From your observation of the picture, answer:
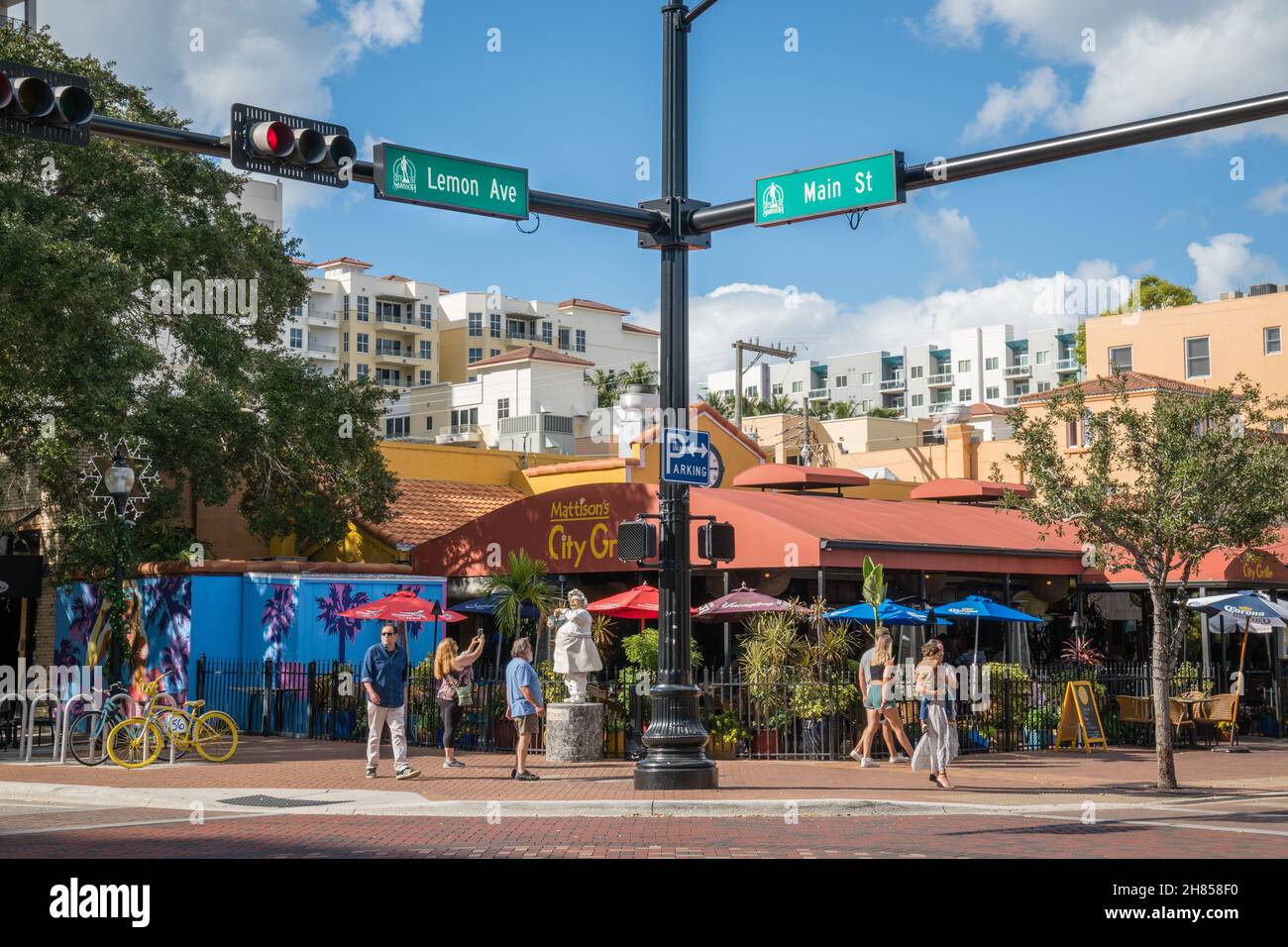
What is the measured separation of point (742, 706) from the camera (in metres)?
21.2

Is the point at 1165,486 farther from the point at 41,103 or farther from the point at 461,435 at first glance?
the point at 461,435

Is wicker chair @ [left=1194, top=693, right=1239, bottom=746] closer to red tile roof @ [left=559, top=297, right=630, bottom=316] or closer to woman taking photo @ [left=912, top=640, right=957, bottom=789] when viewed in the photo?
woman taking photo @ [left=912, top=640, right=957, bottom=789]

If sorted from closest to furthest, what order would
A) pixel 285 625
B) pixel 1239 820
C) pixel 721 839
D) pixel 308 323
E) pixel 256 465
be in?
pixel 721 839, pixel 1239 820, pixel 285 625, pixel 256 465, pixel 308 323

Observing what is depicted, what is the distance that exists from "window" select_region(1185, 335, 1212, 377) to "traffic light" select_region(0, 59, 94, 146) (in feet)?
158

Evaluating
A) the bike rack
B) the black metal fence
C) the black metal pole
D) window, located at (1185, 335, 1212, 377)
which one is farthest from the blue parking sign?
window, located at (1185, 335, 1212, 377)

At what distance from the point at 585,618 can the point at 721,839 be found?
7.69m

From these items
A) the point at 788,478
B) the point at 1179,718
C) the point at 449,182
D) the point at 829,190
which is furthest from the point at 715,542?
the point at 788,478

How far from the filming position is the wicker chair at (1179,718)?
2308 cm

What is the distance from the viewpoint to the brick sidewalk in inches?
640

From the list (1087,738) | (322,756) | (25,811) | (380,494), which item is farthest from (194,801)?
(380,494)

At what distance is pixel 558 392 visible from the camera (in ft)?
281

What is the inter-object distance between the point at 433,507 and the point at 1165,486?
20.2 metres

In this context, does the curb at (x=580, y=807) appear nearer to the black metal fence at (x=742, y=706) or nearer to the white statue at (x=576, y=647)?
the white statue at (x=576, y=647)
